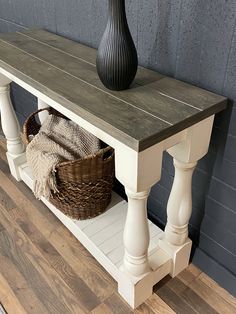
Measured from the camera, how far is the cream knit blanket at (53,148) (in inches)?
48.3

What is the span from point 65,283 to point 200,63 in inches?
37.7

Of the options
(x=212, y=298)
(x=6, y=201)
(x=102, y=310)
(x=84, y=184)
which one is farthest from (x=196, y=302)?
(x=6, y=201)

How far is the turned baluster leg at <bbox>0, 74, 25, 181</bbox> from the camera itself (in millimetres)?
1566

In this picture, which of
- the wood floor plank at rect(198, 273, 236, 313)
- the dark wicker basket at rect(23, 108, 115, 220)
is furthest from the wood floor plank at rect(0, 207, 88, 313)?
the wood floor plank at rect(198, 273, 236, 313)

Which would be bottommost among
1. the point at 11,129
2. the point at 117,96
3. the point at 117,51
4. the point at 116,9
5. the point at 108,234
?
the point at 108,234

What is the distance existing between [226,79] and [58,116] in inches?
31.2

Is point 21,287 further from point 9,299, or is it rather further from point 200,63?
point 200,63

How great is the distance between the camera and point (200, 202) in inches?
48.8

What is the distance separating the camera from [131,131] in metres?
0.82

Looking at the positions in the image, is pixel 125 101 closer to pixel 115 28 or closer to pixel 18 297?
pixel 115 28

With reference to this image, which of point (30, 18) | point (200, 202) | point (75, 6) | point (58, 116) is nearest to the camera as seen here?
point (200, 202)

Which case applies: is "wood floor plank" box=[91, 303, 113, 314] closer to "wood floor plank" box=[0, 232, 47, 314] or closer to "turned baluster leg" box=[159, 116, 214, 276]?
"wood floor plank" box=[0, 232, 47, 314]

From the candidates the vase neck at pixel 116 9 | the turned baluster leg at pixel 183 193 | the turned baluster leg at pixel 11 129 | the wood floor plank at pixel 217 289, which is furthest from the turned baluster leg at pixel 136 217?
the turned baluster leg at pixel 11 129

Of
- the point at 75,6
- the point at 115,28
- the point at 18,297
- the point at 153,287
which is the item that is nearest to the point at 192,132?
the point at 115,28
